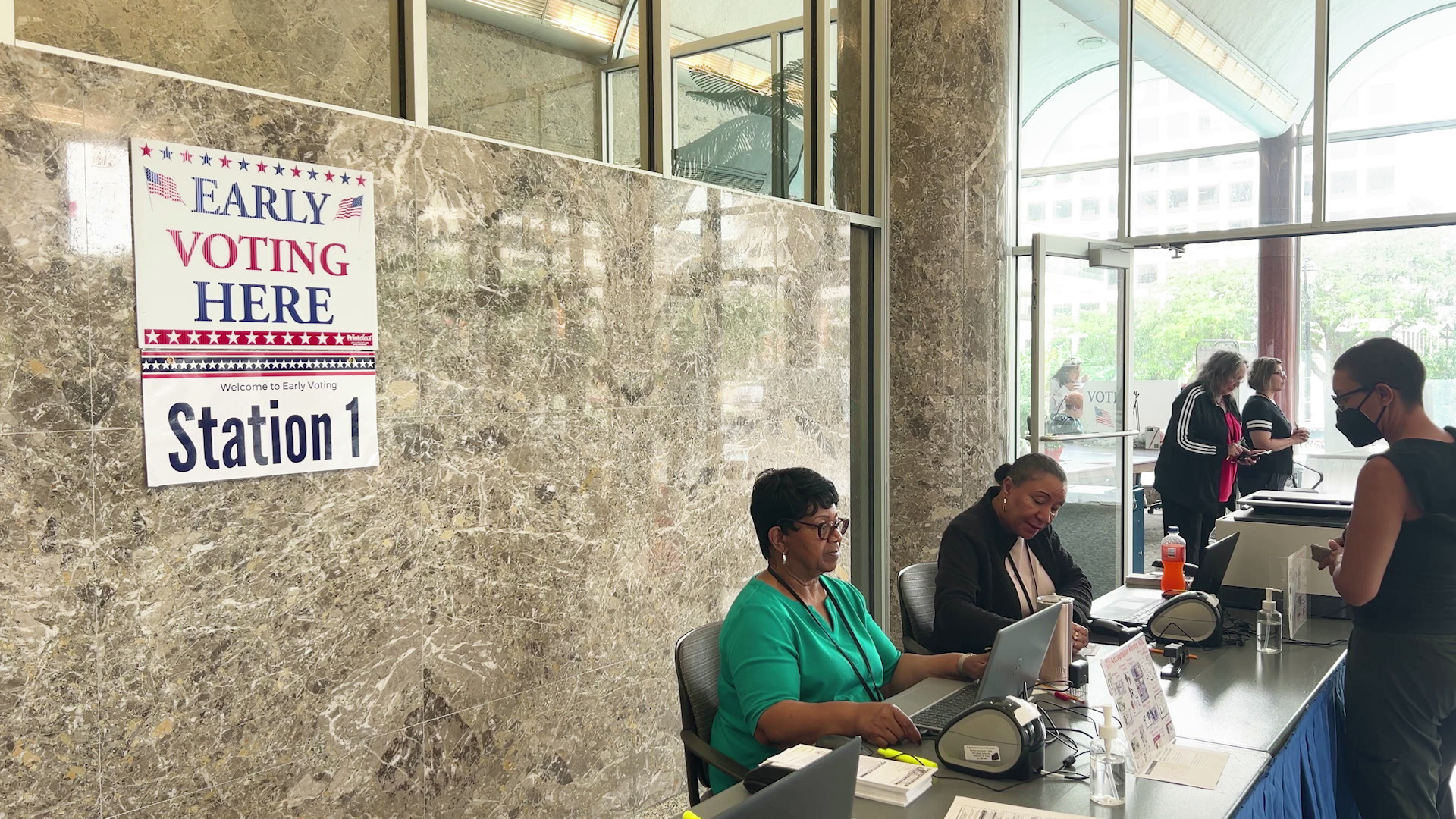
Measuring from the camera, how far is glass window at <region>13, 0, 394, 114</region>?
2332mm

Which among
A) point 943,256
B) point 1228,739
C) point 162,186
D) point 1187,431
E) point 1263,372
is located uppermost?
point 943,256

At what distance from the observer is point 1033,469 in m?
3.01

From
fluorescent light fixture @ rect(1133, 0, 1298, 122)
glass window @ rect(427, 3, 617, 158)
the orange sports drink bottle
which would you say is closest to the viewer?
glass window @ rect(427, 3, 617, 158)

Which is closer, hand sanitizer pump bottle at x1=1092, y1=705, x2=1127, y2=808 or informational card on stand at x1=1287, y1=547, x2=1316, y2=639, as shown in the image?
hand sanitizer pump bottle at x1=1092, y1=705, x2=1127, y2=808

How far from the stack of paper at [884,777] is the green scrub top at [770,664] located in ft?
0.97

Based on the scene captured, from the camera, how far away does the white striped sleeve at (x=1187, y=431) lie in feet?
19.1

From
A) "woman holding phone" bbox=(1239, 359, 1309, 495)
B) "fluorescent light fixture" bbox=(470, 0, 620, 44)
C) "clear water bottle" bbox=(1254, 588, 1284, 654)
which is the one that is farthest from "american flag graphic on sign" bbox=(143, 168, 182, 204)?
"woman holding phone" bbox=(1239, 359, 1309, 495)

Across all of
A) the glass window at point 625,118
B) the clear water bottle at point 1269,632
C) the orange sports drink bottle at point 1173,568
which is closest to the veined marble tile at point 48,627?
the glass window at point 625,118

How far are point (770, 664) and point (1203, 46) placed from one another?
4.88 metres

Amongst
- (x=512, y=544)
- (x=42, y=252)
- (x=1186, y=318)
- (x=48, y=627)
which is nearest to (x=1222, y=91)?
(x=1186, y=318)

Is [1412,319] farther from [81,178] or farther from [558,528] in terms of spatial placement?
[81,178]

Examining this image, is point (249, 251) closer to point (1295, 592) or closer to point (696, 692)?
point (696, 692)

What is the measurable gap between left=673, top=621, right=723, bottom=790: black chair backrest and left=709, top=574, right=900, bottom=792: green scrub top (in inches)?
1.4

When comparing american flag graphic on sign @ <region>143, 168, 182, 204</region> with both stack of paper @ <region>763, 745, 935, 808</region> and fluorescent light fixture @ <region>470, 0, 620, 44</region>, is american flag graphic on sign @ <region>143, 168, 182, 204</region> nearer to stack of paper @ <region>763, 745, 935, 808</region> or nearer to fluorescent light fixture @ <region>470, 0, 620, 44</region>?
fluorescent light fixture @ <region>470, 0, 620, 44</region>
